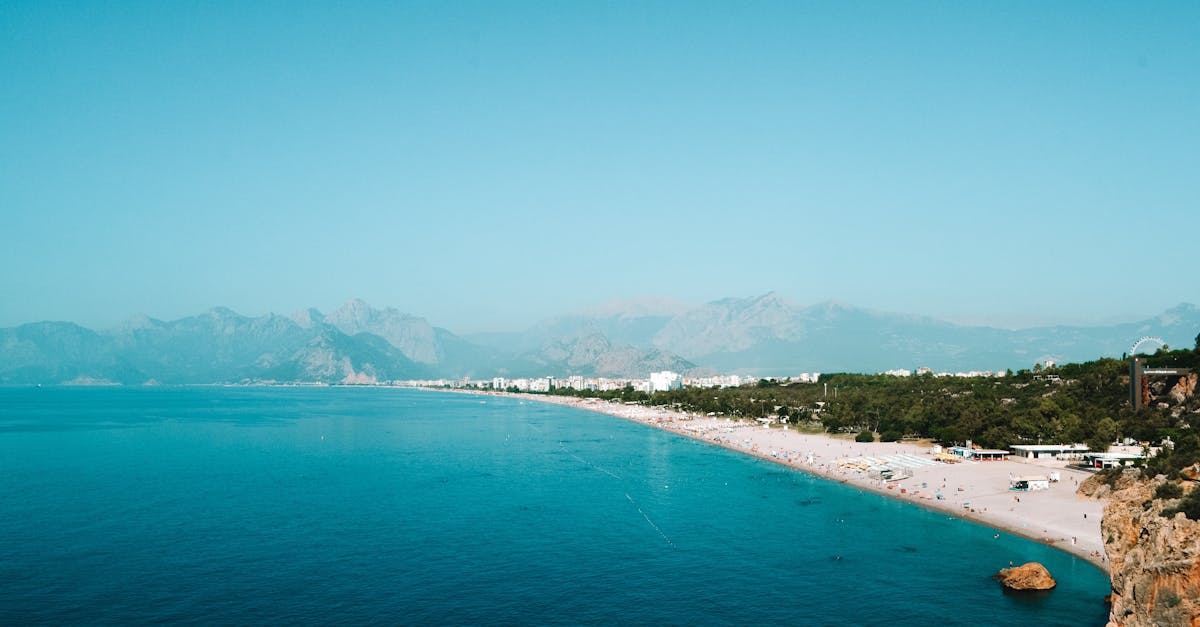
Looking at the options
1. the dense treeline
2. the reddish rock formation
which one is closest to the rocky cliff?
the dense treeline

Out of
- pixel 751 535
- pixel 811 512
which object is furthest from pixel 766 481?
pixel 751 535

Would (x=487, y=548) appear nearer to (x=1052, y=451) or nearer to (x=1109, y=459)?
(x=1109, y=459)

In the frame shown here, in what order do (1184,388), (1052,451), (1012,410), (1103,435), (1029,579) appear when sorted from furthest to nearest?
1. (1012,410)
2. (1184,388)
3. (1052,451)
4. (1103,435)
5. (1029,579)

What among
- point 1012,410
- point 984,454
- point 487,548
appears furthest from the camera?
point 1012,410

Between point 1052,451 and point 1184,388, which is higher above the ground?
point 1184,388

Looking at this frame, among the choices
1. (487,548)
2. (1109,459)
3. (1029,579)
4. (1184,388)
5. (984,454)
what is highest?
(1184,388)

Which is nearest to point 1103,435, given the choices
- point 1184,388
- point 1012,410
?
point 1184,388

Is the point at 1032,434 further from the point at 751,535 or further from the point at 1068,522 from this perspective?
the point at 751,535
